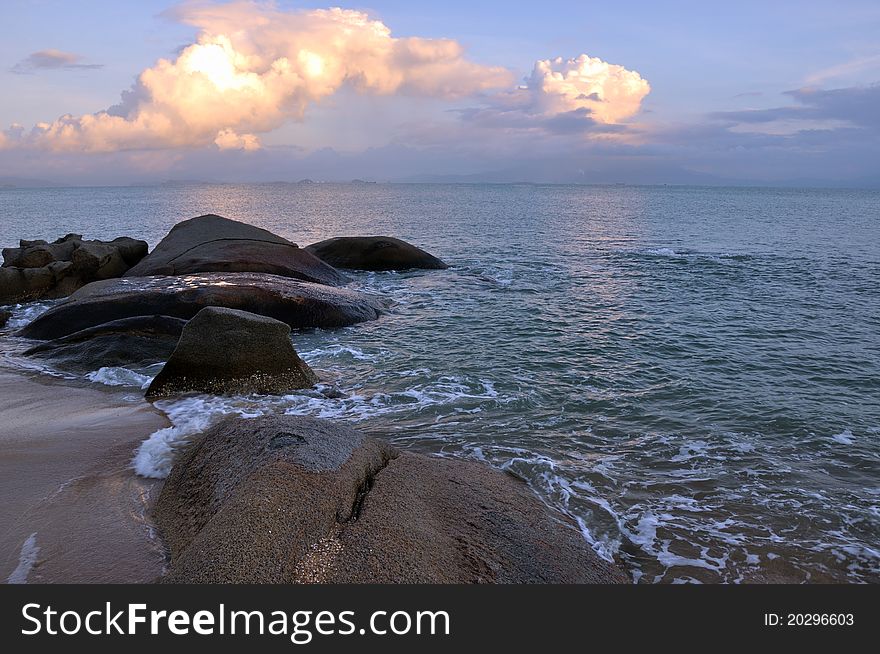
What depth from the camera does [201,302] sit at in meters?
16.6

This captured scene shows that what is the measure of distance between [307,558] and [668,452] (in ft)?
22.3

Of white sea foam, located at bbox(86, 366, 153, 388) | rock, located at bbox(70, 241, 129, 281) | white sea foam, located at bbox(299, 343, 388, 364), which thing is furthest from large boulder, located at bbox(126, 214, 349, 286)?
white sea foam, located at bbox(86, 366, 153, 388)

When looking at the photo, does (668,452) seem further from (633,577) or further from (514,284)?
(514,284)

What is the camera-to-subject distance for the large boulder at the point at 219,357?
11.7 metres

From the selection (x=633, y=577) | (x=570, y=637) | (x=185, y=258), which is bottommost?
(x=633, y=577)

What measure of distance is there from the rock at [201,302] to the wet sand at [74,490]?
458 cm

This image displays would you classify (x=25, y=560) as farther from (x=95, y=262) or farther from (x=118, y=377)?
(x=95, y=262)

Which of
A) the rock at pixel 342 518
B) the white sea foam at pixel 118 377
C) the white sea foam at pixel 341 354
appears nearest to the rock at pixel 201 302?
the white sea foam at pixel 341 354

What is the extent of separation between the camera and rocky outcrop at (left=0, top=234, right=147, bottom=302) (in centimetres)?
2164

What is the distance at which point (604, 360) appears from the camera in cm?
1528

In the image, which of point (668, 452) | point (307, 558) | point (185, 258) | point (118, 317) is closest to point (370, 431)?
point (668, 452)

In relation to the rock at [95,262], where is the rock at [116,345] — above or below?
below

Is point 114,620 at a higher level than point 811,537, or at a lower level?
higher

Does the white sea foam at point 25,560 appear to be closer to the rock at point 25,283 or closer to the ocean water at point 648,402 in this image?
the ocean water at point 648,402
